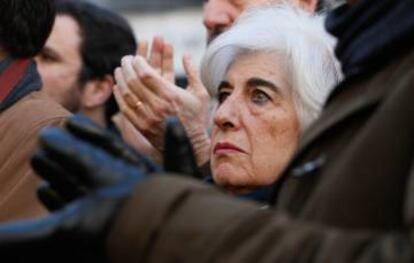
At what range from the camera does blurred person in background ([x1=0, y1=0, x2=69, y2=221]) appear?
164 inches

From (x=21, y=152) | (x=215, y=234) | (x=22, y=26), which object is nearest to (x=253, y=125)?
(x=21, y=152)

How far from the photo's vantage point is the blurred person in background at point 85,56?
617 cm

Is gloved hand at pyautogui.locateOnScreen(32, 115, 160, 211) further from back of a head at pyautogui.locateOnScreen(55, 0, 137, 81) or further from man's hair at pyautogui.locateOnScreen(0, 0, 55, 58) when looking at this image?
back of a head at pyautogui.locateOnScreen(55, 0, 137, 81)

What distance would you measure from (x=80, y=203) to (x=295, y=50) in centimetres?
181

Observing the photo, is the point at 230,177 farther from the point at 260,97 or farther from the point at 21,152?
the point at 21,152

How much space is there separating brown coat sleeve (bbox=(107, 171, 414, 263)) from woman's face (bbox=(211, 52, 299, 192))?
169 centimetres

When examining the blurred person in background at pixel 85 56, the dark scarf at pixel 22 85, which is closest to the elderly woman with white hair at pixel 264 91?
the dark scarf at pixel 22 85

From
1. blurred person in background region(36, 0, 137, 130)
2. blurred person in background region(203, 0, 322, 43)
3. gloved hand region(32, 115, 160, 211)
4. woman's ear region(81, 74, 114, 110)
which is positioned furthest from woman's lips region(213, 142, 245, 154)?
woman's ear region(81, 74, 114, 110)

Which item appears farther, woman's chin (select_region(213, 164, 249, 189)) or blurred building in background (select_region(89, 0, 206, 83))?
blurred building in background (select_region(89, 0, 206, 83))

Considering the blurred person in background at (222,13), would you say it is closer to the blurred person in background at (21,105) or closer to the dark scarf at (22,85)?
the blurred person in background at (21,105)

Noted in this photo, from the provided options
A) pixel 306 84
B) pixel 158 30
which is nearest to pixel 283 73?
pixel 306 84

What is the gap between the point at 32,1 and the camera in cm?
455

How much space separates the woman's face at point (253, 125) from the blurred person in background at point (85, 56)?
2.16m

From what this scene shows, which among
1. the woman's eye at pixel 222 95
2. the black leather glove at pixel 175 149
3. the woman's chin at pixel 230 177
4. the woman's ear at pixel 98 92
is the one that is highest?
the black leather glove at pixel 175 149
